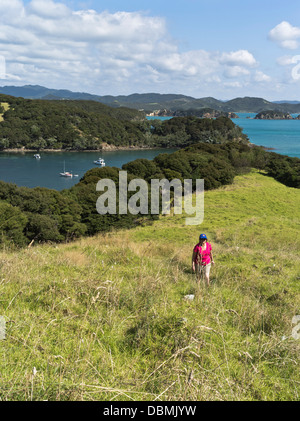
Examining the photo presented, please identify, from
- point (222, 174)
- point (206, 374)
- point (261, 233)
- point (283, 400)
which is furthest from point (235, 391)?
point (222, 174)

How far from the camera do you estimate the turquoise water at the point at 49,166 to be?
226 ft

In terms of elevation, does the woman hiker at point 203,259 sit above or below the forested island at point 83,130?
below

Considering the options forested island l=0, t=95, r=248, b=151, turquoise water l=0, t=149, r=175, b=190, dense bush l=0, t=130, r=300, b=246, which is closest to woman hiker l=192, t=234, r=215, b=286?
dense bush l=0, t=130, r=300, b=246

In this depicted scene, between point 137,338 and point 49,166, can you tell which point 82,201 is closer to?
point 137,338

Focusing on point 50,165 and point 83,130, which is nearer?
point 50,165

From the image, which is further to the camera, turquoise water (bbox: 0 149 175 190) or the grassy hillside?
turquoise water (bbox: 0 149 175 190)

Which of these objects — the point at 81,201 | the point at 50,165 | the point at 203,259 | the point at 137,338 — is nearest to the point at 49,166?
the point at 50,165

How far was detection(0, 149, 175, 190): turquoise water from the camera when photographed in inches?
2717

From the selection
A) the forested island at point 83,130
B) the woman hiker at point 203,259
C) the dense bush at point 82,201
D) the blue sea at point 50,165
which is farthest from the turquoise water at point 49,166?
the woman hiker at point 203,259

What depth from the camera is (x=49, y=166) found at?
8475cm

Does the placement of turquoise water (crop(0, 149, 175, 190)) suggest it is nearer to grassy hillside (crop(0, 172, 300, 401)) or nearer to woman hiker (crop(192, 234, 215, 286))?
woman hiker (crop(192, 234, 215, 286))

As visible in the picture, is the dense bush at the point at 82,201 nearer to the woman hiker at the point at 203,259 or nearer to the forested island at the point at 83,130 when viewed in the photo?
the woman hiker at the point at 203,259
